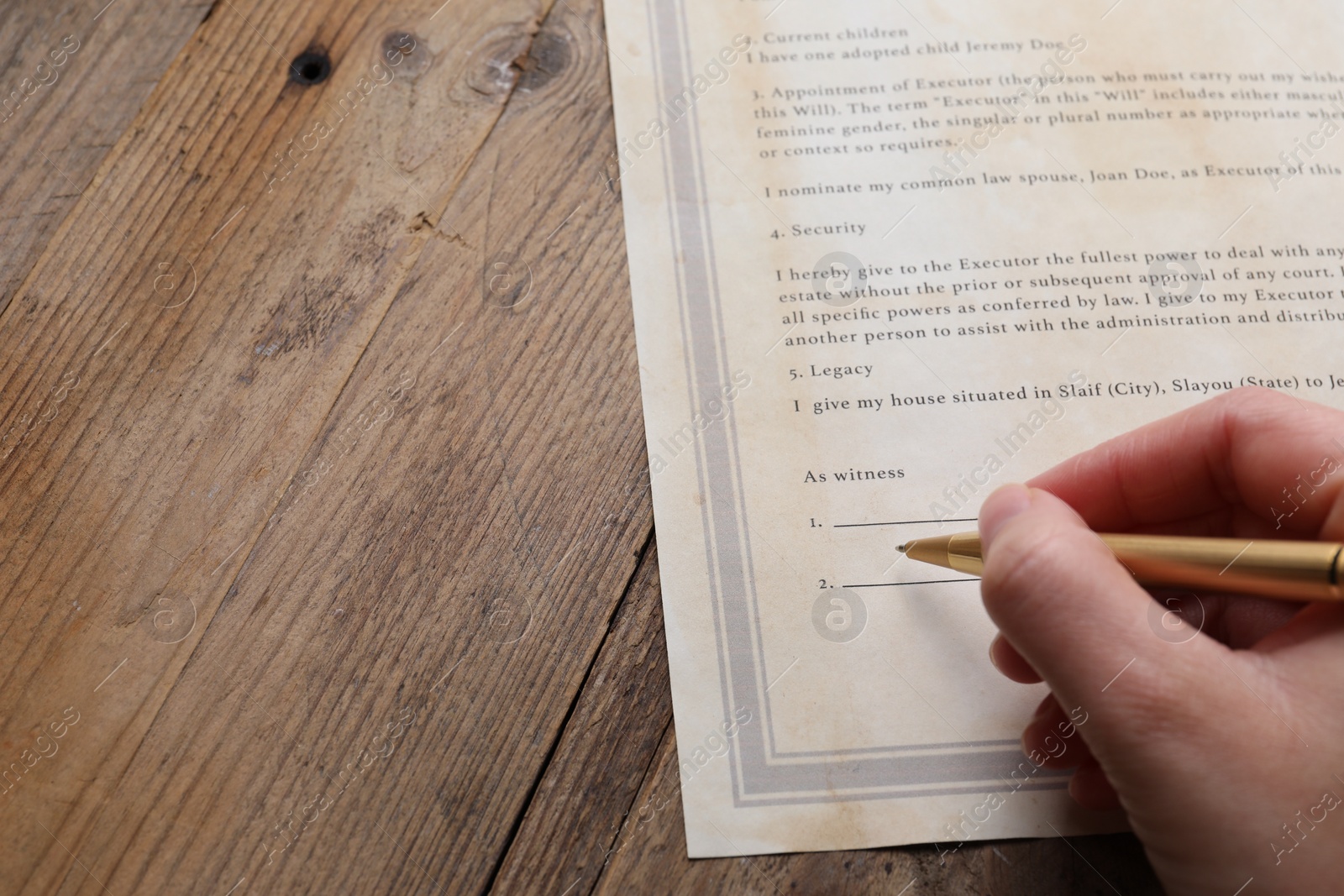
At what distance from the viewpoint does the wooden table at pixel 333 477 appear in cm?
43

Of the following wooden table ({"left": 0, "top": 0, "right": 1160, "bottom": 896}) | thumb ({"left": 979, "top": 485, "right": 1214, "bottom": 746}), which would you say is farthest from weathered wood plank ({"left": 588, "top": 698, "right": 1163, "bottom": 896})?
thumb ({"left": 979, "top": 485, "right": 1214, "bottom": 746})

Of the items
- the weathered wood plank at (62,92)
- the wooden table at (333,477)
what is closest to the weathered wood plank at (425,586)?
the wooden table at (333,477)

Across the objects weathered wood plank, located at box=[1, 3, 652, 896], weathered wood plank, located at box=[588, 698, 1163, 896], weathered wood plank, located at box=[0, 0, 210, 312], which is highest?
weathered wood plank, located at box=[0, 0, 210, 312]

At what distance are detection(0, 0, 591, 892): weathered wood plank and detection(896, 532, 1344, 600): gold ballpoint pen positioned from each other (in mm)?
381

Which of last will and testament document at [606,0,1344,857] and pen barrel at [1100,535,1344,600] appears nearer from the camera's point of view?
pen barrel at [1100,535,1344,600]

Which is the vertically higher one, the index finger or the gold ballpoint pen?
the index finger

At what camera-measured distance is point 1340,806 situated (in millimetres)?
328

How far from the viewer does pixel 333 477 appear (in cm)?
48

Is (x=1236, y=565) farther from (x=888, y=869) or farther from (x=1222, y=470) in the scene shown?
(x=888, y=869)

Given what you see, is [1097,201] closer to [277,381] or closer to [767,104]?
[767,104]

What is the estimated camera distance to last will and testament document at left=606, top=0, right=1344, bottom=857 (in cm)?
44

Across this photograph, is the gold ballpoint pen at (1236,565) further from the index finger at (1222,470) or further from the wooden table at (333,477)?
the wooden table at (333,477)

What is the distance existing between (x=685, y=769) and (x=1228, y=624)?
0.28 metres

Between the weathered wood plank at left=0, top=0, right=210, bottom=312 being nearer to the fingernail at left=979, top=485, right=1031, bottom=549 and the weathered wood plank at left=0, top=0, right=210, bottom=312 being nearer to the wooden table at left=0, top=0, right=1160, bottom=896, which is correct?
the wooden table at left=0, top=0, right=1160, bottom=896
